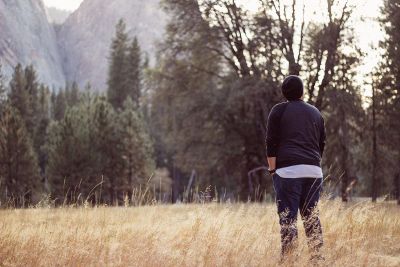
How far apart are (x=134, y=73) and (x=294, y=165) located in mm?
60480

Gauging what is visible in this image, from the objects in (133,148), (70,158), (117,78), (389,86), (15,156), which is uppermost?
(117,78)

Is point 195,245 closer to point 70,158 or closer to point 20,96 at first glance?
point 70,158

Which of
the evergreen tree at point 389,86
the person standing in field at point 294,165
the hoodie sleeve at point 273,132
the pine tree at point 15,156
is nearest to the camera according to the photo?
the person standing in field at point 294,165

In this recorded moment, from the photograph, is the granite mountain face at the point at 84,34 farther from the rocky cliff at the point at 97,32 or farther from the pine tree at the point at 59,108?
the pine tree at the point at 59,108

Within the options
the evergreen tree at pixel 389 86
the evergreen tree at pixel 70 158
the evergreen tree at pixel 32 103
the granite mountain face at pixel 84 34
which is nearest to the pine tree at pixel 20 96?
the evergreen tree at pixel 32 103

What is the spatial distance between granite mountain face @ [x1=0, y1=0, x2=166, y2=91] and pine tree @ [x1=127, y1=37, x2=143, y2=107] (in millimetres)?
83156

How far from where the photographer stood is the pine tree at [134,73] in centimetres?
6341

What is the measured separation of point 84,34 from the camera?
192375 mm

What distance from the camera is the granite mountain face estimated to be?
148500 millimetres

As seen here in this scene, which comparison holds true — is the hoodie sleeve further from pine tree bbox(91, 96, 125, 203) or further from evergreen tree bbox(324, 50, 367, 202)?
pine tree bbox(91, 96, 125, 203)

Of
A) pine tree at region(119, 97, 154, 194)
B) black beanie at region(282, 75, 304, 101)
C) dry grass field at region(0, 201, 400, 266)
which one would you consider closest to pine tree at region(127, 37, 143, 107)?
pine tree at region(119, 97, 154, 194)

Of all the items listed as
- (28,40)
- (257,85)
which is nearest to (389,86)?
(257,85)

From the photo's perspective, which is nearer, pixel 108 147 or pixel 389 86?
pixel 389 86

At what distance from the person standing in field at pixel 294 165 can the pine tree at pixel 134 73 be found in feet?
191
